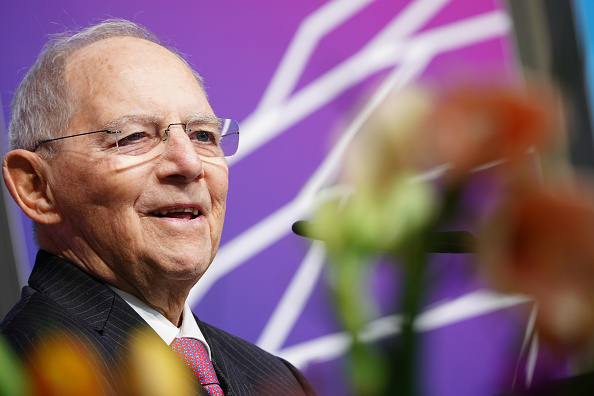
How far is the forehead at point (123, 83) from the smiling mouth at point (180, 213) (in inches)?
7.6

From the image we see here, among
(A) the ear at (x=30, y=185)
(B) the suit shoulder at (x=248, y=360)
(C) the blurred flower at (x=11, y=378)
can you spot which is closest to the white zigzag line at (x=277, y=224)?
(B) the suit shoulder at (x=248, y=360)

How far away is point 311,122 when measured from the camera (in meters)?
2.25

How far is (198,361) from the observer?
1.29m

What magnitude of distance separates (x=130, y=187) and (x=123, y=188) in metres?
0.01

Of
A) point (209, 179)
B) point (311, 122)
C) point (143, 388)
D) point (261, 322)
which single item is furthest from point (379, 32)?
point (143, 388)

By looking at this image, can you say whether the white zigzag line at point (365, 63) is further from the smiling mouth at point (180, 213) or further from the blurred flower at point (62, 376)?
the blurred flower at point (62, 376)

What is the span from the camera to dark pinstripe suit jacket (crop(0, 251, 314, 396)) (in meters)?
1.13

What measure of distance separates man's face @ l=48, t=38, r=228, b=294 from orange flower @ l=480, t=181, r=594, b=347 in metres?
1.13

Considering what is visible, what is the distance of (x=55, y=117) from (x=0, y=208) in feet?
1.93

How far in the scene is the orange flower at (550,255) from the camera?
21cm

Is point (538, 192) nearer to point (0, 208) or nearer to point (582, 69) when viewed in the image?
point (582, 69)

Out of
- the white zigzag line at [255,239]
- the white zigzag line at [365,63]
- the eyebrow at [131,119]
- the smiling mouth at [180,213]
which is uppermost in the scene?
the eyebrow at [131,119]

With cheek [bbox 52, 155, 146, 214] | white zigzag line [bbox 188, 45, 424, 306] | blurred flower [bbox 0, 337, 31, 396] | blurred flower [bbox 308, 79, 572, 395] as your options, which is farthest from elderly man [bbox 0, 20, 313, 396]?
blurred flower [bbox 308, 79, 572, 395]

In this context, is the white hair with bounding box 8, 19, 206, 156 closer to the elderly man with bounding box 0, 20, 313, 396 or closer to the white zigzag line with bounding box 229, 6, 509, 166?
the elderly man with bounding box 0, 20, 313, 396
